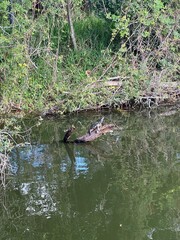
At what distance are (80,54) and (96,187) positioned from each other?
4.61 metres

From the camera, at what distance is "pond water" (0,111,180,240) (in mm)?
4887

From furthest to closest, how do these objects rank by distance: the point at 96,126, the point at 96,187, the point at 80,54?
the point at 80,54
the point at 96,126
the point at 96,187

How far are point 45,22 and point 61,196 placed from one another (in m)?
4.67

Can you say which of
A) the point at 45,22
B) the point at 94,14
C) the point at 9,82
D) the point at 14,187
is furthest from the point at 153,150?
the point at 94,14

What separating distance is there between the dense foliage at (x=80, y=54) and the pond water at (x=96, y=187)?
3.11ft

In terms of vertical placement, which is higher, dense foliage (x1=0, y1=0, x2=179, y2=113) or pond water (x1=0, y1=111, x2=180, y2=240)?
dense foliage (x1=0, y1=0, x2=179, y2=113)

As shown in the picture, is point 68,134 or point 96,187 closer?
point 96,187

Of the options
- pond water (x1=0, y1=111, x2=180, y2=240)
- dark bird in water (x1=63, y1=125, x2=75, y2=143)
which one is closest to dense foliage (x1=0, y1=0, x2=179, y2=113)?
pond water (x1=0, y1=111, x2=180, y2=240)

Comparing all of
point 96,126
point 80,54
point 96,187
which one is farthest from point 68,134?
point 80,54

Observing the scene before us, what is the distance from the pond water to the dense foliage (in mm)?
947

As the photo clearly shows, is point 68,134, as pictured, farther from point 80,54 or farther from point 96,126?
point 80,54

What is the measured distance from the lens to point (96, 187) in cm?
579

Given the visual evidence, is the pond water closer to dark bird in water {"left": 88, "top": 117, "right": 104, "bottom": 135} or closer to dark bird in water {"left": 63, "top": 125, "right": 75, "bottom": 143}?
dark bird in water {"left": 63, "top": 125, "right": 75, "bottom": 143}

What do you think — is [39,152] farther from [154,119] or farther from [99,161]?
[154,119]
